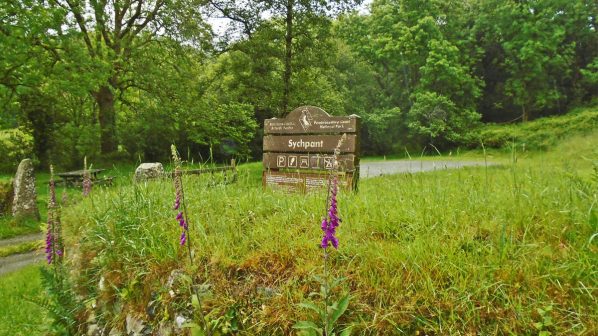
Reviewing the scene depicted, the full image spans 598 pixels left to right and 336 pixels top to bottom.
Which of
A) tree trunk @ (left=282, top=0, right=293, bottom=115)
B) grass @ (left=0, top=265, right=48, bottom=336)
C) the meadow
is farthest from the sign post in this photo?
tree trunk @ (left=282, top=0, right=293, bottom=115)

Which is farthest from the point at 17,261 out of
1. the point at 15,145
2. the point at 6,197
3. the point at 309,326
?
the point at 15,145

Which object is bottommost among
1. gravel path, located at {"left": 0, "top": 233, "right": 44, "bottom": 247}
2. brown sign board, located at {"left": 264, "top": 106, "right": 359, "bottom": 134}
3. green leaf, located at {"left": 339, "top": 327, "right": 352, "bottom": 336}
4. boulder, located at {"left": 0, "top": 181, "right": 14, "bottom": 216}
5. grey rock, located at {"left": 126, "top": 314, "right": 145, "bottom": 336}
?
gravel path, located at {"left": 0, "top": 233, "right": 44, "bottom": 247}

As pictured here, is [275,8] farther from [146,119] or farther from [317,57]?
[146,119]

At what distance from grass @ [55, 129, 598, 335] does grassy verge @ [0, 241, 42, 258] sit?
5866 millimetres

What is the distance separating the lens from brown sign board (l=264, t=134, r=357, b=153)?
19.9 feet

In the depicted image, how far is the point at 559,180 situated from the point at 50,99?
25.4m

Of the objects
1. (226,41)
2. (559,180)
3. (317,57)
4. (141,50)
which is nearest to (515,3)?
(317,57)

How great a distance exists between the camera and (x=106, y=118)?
68.2 feet

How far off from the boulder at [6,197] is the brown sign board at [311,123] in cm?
984

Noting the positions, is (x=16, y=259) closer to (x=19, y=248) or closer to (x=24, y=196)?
(x=19, y=248)

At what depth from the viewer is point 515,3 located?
31.5 metres

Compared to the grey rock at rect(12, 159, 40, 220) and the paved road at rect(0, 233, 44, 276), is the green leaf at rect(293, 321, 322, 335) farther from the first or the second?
the grey rock at rect(12, 159, 40, 220)

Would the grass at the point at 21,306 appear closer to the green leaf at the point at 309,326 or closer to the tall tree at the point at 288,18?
the green leaf at the point at 309,326

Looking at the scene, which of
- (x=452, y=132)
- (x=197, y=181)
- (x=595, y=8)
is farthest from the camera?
(x=595, y=8)
